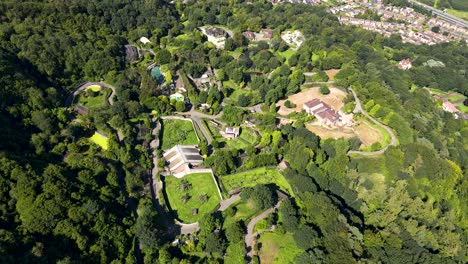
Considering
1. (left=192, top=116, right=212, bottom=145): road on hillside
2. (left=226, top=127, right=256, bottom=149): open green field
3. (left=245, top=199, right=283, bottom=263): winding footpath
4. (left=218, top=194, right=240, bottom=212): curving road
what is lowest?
(left=245, top=199, right=283, bottom=263): winding footpath

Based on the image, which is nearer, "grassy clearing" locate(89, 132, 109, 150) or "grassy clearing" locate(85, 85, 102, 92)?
"grassy clearing" locate(89, 132, 109, 150)

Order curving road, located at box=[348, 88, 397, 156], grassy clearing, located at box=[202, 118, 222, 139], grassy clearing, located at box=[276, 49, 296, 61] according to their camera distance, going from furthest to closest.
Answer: grassy clearing, located at box=[276, 49, 296, 61] → grassy clearing, located at box=[202, 118, 222, 139] → curving road, located at box=[348, 88, 397, 156]

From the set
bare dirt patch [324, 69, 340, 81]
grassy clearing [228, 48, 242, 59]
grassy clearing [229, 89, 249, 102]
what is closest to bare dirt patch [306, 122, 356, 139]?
grassy clearing [229, 89, 249, 102]

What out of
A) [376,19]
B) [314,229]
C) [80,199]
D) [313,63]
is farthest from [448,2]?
[80,199]

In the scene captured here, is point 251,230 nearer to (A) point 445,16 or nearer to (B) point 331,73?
(B) point 331,73

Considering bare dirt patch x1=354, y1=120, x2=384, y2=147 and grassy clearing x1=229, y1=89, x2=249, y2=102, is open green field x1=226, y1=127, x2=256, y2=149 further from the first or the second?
bare dirt patch x1=354, y1=120, x2=384, y2=147

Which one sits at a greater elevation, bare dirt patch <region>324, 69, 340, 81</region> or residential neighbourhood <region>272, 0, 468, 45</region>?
bare dirt patch <region>324, 69, 340, 81</region>

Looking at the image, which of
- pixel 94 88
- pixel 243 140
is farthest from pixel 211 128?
pixel 94 88
